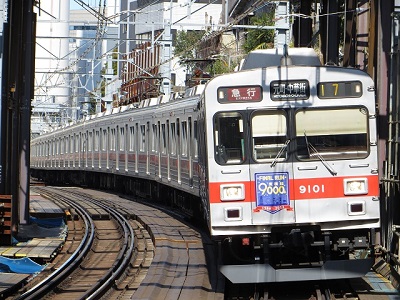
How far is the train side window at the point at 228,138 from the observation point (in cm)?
1027

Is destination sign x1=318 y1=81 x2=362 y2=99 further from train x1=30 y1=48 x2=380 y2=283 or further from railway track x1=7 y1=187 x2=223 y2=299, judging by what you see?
railway track x1=7 y1=187 x2=223 y2=299

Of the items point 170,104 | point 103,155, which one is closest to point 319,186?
point 170,104

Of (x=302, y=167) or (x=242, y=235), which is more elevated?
(x=302, y=167)

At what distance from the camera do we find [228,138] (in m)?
10.3

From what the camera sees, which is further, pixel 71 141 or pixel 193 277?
pixel 71 141

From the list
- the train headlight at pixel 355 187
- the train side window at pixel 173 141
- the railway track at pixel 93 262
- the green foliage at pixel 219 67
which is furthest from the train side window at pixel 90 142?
the train headlight at pixel 355 187

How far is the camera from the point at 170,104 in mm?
19609

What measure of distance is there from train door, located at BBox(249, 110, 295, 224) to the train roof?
1.75m

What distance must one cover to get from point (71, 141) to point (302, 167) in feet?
98.0

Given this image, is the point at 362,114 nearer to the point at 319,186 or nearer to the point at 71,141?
the point at 319,186

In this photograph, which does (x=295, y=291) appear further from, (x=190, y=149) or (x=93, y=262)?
(x=190, y=149)

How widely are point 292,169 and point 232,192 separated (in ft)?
2.29

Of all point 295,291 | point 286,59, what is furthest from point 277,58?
point 295,291

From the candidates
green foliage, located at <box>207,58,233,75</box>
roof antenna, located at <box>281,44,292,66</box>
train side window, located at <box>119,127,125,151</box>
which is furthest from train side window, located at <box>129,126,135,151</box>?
roof antenna, located at <box>281,44,292,66</box>
